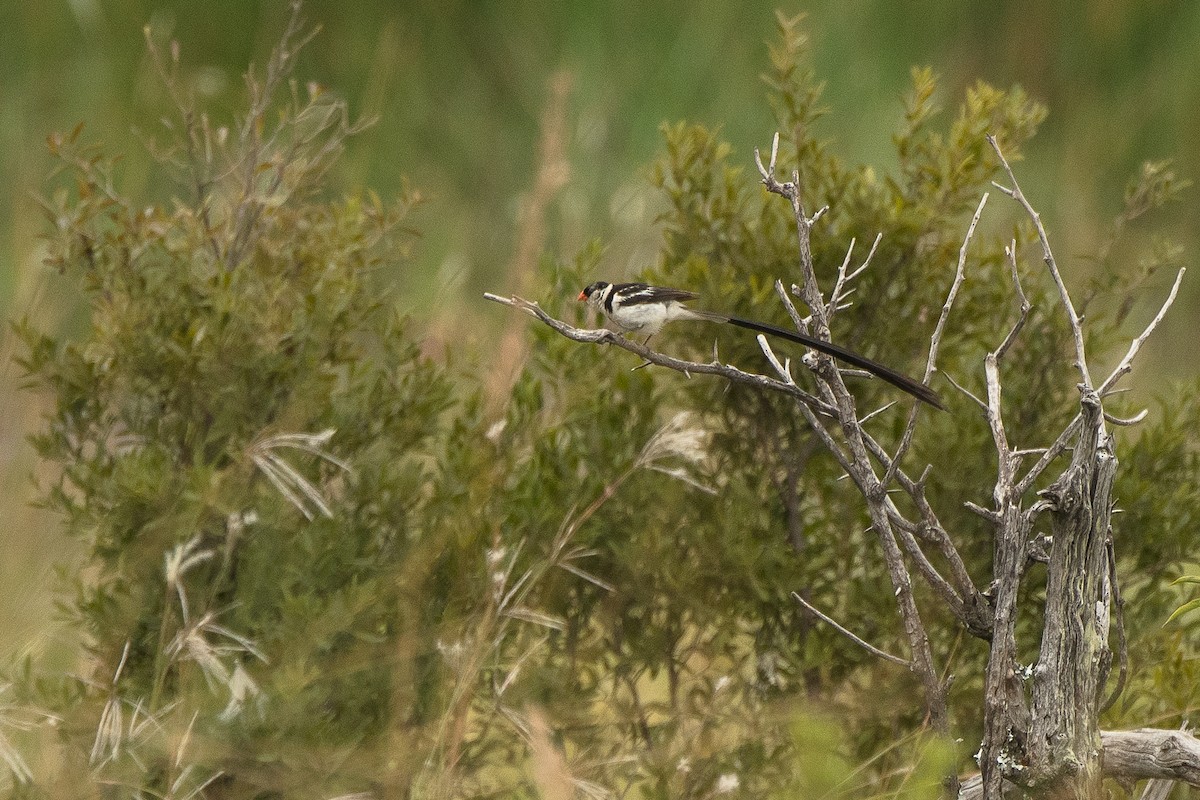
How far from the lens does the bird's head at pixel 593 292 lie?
292 centimetres

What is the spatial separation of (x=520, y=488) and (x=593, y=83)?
5.01 meters

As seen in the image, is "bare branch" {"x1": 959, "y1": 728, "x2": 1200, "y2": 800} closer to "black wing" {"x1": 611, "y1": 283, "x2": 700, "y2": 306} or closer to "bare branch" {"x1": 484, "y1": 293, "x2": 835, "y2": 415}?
"bare branch" {"x1": 484, "y1": 293, "x2": 835, "y2": 415}

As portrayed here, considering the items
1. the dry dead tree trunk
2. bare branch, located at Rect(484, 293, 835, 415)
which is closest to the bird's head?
bare branch, located at Rect(484, 293, 835, 415)

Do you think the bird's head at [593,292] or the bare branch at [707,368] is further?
the bird's head at [593,292]

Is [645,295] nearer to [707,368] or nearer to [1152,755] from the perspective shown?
[707,368]

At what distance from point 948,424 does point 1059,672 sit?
4.30 ft

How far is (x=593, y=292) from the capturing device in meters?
2.95

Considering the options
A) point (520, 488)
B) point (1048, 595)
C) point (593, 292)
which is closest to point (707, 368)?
point (1048, 595)

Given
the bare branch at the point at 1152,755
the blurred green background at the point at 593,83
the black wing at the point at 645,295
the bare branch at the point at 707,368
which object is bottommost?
the blurred green background at the point at 593,83

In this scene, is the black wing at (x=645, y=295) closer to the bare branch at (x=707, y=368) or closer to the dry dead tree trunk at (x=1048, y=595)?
the bare branch at (x=707, y=368)

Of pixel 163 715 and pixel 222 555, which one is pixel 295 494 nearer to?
pixel 222 555

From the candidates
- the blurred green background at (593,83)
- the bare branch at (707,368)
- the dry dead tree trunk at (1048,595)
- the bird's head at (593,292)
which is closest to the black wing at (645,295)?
the bird's head at (593,292)

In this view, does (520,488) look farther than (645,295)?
Yes

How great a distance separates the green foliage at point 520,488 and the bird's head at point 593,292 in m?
0.11
